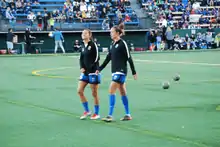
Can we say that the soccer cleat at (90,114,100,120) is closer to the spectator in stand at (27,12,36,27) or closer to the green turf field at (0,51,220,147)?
the green turf field at (0,51,220,147)

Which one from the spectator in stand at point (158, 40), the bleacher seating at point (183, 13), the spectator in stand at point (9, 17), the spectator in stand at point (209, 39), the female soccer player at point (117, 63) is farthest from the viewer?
the bleacher seating at point (183, 13)

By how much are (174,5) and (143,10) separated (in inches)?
137

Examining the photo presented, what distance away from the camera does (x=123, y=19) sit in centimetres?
4794

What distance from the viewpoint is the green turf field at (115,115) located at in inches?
382

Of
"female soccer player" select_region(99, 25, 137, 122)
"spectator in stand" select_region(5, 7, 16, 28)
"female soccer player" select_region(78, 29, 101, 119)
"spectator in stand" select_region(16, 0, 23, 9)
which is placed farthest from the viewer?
"spectator in stand" select_region(16, 0, 23, 9)

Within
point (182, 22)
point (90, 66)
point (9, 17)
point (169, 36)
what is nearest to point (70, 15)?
point (9, 17)

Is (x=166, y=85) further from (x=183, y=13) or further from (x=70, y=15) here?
(x=183, y=13)

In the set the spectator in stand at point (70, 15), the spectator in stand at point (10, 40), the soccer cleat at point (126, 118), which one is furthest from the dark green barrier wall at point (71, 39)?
the soccer cleat at point (126, 118)

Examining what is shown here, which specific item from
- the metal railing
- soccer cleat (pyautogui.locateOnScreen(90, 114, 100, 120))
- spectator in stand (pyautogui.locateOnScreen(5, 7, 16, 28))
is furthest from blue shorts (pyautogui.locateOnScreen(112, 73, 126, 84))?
spectator in stand (pyautogui.locateOnScreen(5, 7, 16, 28))

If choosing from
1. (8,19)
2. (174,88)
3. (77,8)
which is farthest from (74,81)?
(77,8)

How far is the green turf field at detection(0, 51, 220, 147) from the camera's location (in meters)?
9.71

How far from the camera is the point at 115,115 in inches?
497

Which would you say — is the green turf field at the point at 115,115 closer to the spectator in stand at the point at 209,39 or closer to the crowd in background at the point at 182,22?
the crowd in background at the point at 182,22

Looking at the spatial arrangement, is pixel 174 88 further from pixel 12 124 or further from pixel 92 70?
pixel 12 124
